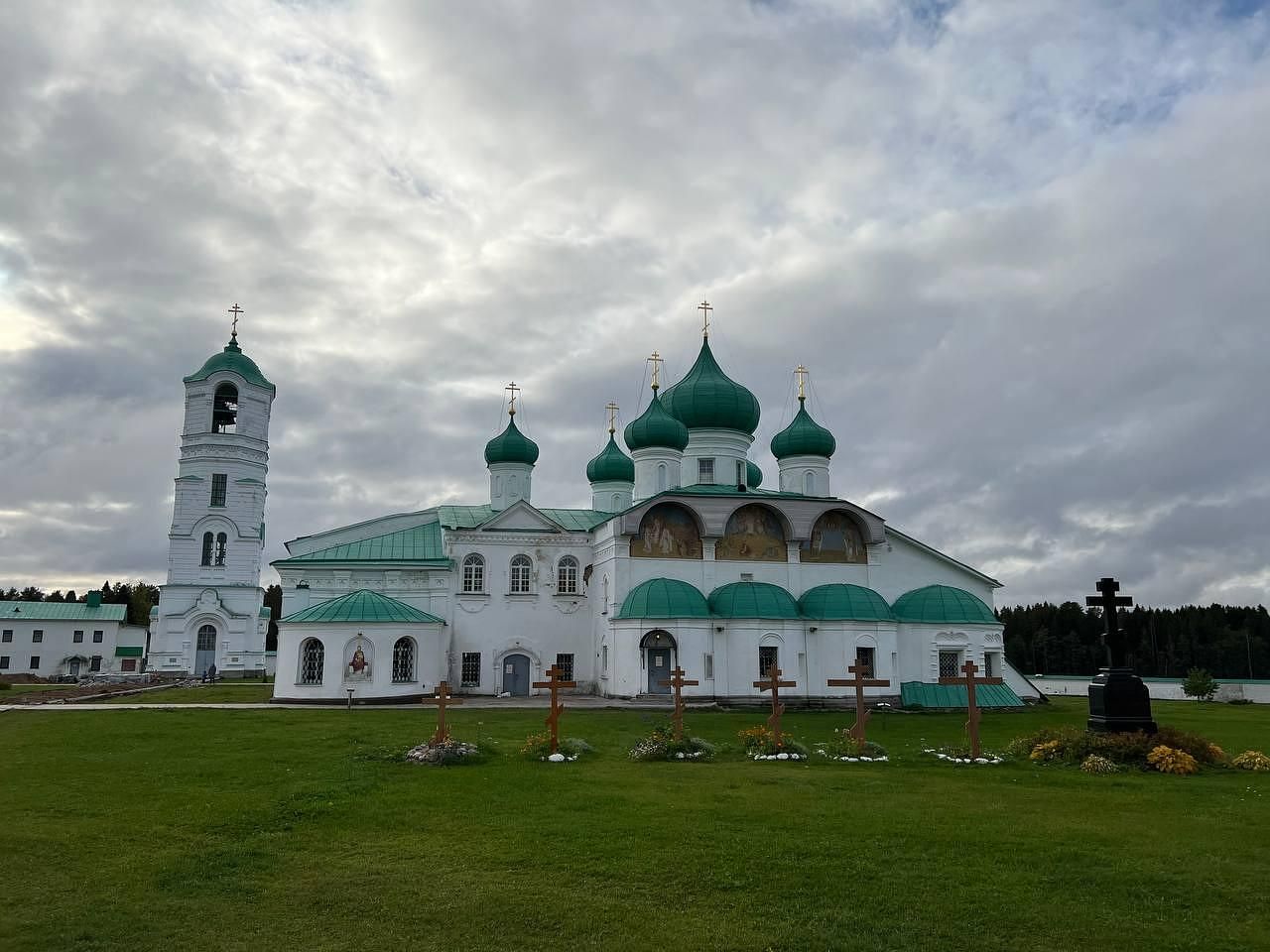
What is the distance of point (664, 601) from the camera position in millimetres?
28922

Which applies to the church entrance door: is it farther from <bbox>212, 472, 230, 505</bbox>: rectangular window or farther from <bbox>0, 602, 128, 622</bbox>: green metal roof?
<bbox>0, 602, 128, 622</bbox>: green metal roof

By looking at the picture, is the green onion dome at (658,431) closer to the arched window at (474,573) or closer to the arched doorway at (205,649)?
the arched window at (474,573)

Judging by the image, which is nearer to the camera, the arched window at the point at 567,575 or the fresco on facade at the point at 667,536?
the fresco on facade at the point at 667,536

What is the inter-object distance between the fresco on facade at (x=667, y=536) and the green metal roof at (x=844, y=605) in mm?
3952

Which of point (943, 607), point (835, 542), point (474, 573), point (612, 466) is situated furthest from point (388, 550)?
point (943, 607)

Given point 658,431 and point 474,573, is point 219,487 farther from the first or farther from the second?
point 658,431

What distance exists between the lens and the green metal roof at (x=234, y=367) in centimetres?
4247

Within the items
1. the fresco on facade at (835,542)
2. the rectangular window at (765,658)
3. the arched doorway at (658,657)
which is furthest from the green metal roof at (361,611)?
the fresco on facade at (835,542)

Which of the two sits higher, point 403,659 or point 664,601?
point 664,601

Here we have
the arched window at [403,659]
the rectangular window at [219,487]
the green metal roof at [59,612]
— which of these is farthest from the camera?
the green metal roof at [59,612]

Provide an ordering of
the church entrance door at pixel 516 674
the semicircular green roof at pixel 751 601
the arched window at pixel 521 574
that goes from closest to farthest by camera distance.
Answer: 1. the semicircular green roof at pixel 751 601
2. the church entrance door at pixel 516 674
3. the arched window at pixel 521 574

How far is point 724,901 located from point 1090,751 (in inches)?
376

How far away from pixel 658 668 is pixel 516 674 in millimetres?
6785

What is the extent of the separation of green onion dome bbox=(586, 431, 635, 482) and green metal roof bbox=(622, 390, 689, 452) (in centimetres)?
498
